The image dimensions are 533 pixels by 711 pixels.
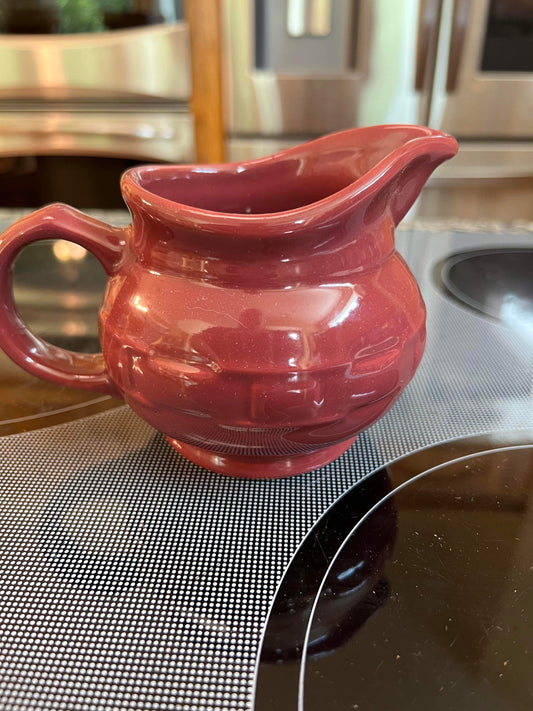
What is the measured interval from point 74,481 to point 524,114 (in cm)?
138

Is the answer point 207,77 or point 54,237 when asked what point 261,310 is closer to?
point 54,237

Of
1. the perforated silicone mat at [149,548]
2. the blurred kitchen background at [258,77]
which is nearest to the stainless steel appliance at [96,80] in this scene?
the blurred kitchen background at [258,77]

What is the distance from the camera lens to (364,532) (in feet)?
0.97

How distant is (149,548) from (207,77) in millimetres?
1256

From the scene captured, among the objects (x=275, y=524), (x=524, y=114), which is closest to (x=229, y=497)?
(x=275, y=524)

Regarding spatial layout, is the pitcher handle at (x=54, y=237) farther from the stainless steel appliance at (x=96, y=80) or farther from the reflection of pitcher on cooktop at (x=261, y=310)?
the stainless steel appliance at (x=96, y=80)

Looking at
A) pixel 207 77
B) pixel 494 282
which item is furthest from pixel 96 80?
pixel 494 282

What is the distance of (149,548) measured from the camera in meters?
0.29

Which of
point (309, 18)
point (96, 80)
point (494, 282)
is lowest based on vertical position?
point (494, 282)

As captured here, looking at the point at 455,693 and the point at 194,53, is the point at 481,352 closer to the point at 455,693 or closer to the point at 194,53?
the point at 455,693

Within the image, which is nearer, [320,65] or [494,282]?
[494,282]

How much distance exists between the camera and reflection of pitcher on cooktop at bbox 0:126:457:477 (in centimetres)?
26

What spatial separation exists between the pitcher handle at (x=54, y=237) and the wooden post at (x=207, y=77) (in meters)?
1.14

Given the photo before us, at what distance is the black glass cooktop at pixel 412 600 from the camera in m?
0.22
